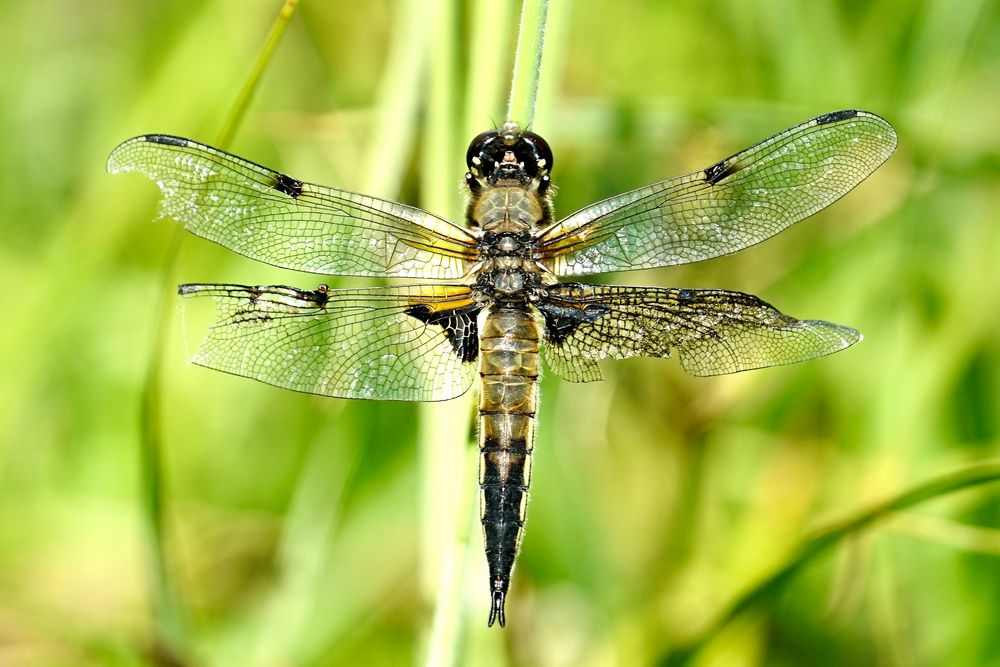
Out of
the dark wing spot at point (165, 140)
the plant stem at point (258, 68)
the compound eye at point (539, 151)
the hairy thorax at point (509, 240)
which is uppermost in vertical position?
the plant stem at point (258, 68)

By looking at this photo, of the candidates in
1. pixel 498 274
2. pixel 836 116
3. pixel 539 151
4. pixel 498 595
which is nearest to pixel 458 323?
pixel 498 274

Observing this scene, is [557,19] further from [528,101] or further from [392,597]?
[392,597]

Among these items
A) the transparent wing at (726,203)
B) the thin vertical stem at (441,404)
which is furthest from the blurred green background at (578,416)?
the transparent wing at (726,203)

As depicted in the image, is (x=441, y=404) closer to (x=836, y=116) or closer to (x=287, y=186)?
(x=287, y=186)

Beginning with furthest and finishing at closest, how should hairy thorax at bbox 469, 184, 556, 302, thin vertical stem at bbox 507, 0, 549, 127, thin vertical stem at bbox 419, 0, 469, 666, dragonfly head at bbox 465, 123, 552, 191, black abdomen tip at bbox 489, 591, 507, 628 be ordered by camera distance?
hairy thorax at bbox 469, 184, 556, 302 → dragonfly head at bbox 465, 123, 552, 191 → thin vertical stem at bbox 419, 0, 469, 666 → black abdomen tip at bbox 489, 591, 507, 628 → thin vertical stem at bbox 507, 0, 549, 127

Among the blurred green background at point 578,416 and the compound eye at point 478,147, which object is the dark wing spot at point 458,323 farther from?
the compound eye at point 478,147

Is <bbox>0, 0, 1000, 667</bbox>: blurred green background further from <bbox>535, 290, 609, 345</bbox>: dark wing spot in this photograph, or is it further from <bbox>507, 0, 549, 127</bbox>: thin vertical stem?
<bbox>535, 290, 609, 345</bbox>: dark wing spot

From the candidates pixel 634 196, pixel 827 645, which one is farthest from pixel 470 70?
pixel 827 645

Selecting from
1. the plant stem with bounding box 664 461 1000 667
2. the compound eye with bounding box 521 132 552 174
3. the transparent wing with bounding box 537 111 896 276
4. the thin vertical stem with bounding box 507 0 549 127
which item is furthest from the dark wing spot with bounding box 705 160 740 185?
the plant stem with bounding box 664 461 1000 667
